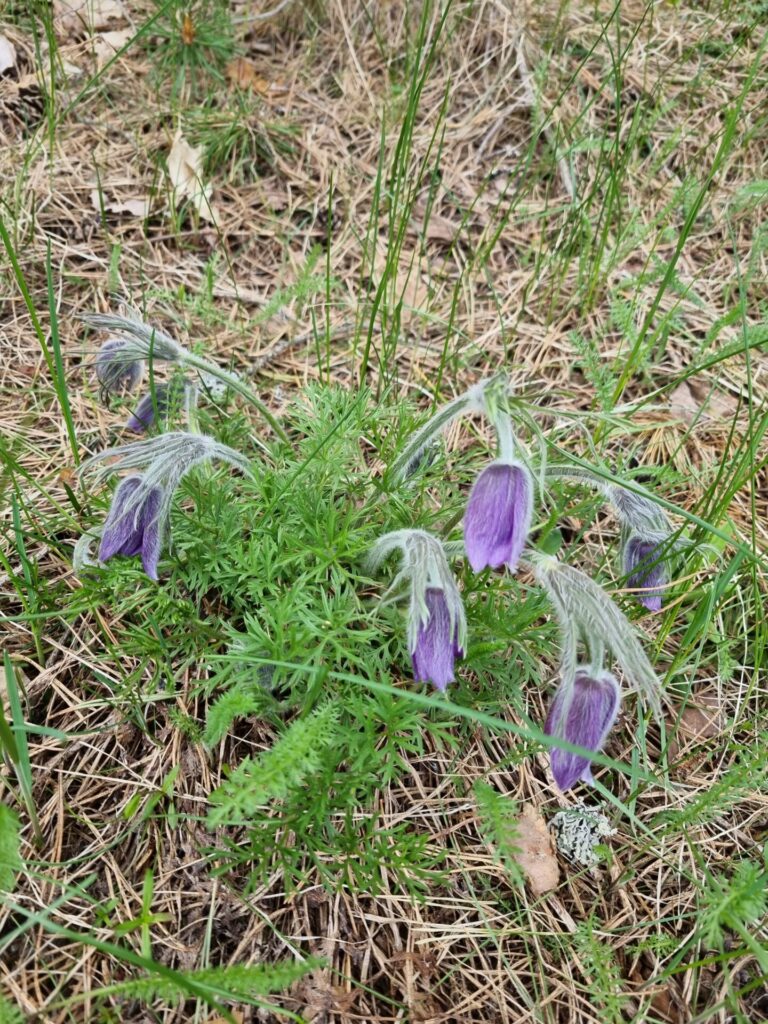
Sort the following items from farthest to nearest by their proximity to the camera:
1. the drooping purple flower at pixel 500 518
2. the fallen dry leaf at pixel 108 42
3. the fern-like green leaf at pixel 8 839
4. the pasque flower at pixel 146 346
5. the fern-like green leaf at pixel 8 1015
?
1. the fallen dry leaf at pixel 108 42
2. the pasque flower at pixel 146 346
3. the drooping purple flower at pixel 500 518
4. the fern-like green leaf at pixel 8 839
5. the fern-like green leaf at pixel 8 1015

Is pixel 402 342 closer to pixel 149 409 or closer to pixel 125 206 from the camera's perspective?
pixel 149 409

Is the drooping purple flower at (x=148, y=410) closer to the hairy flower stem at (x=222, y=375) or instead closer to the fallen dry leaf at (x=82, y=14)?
the hairy flower stem at (x=222, y=375)

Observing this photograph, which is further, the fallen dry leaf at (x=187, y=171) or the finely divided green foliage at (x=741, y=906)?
the fallen dry leaf at (x=187, y=171)

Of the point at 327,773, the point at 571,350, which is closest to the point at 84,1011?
the point at 327,773

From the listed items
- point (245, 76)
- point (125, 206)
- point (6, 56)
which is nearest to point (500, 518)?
point (125, 206)

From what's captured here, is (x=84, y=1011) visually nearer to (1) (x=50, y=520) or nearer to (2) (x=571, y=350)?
(1) (x=50, y=520)

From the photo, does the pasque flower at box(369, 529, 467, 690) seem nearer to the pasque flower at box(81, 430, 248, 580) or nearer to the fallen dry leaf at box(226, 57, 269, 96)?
the pasque flower at box(81, 430, 248, 580)

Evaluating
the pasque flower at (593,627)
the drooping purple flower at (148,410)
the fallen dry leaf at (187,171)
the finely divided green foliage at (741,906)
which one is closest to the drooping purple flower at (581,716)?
the pasque flower at (593,627)

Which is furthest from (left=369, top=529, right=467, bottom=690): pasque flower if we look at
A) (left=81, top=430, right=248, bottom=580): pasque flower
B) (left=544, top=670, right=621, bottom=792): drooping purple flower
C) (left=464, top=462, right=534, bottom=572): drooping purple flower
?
(left=81, top=430, right=248, bottom=580): pasque flower
